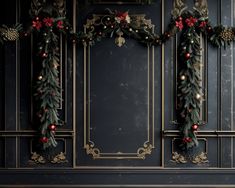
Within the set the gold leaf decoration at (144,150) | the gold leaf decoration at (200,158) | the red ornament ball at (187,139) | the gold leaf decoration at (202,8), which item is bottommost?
the gold leaf decoration at (200,158)

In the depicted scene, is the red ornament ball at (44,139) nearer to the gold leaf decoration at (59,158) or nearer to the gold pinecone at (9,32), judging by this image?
the gold leaf decoration at (59,158)

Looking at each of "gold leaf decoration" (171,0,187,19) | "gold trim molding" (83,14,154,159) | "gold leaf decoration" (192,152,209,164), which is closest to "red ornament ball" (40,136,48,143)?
"gold trim molding" (83,14,154,159)

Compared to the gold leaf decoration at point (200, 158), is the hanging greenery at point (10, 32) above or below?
above

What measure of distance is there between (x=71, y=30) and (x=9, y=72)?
3.17ft

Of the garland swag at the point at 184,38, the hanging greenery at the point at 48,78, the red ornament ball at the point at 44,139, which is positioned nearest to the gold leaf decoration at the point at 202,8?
the garland swag at the point at 184,38

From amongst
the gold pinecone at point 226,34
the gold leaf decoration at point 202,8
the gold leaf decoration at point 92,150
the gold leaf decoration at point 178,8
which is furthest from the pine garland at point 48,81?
the gold pinecone at point 226,34

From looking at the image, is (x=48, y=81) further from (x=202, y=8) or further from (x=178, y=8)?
(x=202, y=8)

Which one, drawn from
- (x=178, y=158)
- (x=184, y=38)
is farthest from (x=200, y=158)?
(x=184, y=38)

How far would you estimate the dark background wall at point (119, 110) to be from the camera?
21.8 ft

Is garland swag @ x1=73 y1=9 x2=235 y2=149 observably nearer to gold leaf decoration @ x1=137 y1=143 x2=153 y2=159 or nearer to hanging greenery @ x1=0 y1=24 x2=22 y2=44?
gold leaf decoration @ x1=137 y1=143 x2=153 y2=159

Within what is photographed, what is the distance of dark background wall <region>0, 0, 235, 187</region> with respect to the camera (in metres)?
6.64

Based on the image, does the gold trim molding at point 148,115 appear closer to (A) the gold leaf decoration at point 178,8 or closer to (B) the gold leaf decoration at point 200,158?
(A) the gold leaf decoration at point 178,8

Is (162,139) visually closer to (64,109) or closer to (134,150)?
(134,150)

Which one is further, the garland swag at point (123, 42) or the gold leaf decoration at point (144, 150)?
the gold leaf decoration at point (144, 150)
